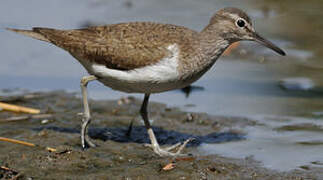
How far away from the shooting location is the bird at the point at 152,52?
24.7ft

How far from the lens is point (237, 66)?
1095cm

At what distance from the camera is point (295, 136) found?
8258 mm

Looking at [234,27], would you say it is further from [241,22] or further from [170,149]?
[170,149]

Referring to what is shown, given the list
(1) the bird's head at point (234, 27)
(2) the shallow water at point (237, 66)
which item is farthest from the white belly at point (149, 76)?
(2) the shallow water at point (237, 66)

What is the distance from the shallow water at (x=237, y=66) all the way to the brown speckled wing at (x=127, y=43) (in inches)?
60.0

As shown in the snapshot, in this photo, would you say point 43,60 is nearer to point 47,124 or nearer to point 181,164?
point 47,124

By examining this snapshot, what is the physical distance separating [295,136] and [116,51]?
2.72 meters

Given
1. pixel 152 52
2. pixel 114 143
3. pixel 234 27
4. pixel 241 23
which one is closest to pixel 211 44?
pixel 234 27

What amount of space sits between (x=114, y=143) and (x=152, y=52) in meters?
1.45


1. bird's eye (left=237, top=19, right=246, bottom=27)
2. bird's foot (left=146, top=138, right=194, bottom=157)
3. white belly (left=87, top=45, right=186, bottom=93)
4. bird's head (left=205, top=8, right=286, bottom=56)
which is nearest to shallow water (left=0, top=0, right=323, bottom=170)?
bird's foot (left=146, top=138, right=194, bottom=157)

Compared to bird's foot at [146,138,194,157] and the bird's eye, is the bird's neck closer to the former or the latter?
the bird's eye

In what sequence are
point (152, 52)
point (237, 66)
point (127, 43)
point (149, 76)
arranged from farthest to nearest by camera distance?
point (237, 66) → point (127, 43) → point (152, 52) → point (149, 76)

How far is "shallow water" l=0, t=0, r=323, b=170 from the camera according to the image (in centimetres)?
829

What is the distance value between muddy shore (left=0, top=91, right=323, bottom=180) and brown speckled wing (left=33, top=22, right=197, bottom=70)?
1.17 metres
